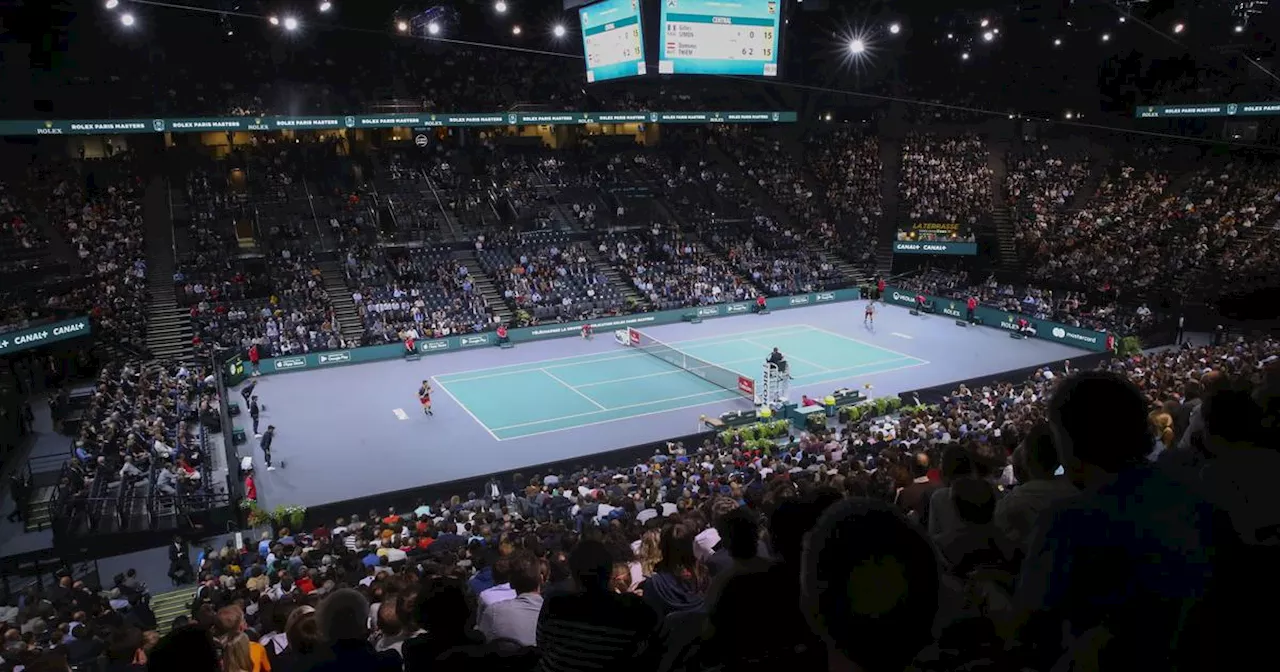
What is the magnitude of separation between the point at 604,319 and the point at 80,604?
28.8 meters

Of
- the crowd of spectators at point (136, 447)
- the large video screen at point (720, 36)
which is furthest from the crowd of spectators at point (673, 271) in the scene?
the crowd of spectators at point (136, 447)

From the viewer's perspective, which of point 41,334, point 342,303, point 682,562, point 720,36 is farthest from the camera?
point 342,303

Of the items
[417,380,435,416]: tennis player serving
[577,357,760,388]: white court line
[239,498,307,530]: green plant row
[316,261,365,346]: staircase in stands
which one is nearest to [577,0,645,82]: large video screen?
[577,357,760,388]: white court line

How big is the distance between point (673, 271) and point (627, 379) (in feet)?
50.9

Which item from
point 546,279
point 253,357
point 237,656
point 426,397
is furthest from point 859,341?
point 237,656

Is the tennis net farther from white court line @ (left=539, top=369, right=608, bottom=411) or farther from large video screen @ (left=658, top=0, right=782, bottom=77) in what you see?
large video screen @ (left=658, top=0, right=782, bottom=77)

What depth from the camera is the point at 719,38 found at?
111ft

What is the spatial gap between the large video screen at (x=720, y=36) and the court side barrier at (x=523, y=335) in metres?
12.9

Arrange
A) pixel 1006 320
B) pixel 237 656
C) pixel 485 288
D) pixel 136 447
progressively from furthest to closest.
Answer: pixel 485 288, pixel 1006 320, pixel 136 447, pixel 237 656

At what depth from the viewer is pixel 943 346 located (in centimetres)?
3656

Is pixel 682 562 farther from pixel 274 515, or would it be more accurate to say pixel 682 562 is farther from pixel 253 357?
pixel 253 357

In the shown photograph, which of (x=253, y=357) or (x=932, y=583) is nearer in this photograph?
(x=932, y=583)

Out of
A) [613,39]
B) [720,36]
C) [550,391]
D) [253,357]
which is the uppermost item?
[720,36]

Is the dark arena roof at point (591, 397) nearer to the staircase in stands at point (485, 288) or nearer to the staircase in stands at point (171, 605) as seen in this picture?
the staircase in stands at point (171, 605)
